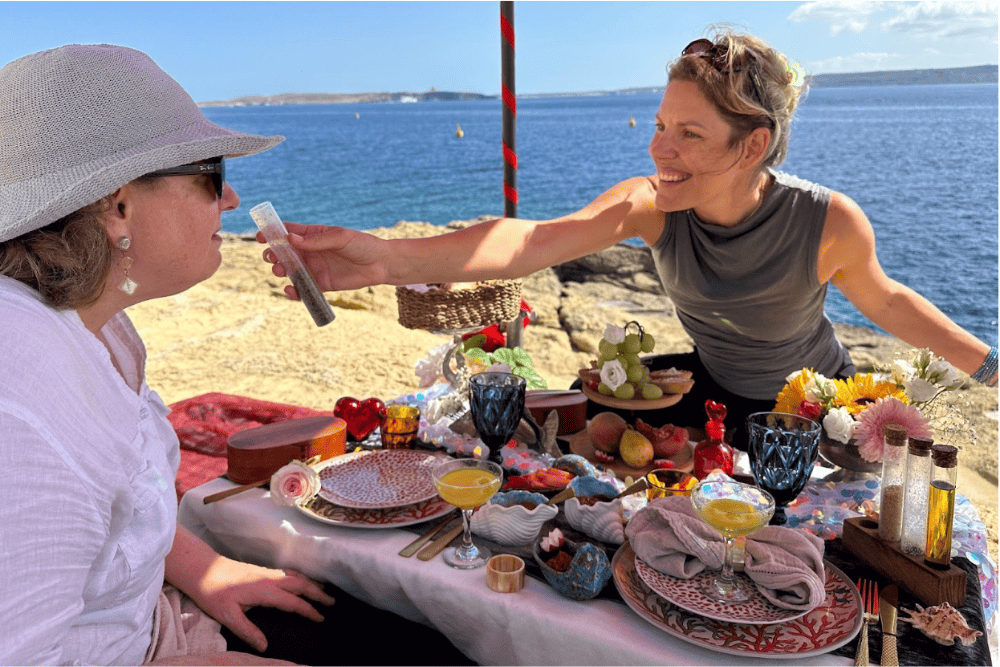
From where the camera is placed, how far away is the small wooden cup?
131 cm

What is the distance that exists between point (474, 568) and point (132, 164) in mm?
948

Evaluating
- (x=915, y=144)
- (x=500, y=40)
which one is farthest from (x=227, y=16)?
(x=500, y=40)

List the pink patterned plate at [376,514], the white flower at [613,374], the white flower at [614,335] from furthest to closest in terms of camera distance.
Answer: the white flower at [614,335]
the white flower at [613,374]
the pink patterned plate at [376,514]

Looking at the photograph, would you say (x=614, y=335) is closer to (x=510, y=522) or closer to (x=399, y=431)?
(x=399, y=431)

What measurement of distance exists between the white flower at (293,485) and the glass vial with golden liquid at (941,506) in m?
1.26

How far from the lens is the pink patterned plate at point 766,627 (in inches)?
44.2

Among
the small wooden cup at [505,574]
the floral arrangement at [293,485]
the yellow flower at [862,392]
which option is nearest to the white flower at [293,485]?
the floral arrangement at [293,485]

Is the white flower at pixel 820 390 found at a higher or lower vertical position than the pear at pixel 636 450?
higher

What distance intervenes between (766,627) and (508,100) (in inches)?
132

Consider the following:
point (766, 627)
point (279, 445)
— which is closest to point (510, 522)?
point (766, 627)

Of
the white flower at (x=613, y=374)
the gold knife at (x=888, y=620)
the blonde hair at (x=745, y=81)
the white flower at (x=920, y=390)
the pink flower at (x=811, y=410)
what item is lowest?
the gold knife at (x=888, y=620)

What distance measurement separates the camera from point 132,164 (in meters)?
1.15

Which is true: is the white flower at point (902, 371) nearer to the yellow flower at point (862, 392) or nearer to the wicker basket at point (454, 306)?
the yellow flower at point (862, 392)

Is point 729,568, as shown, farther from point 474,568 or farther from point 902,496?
point 474,568
